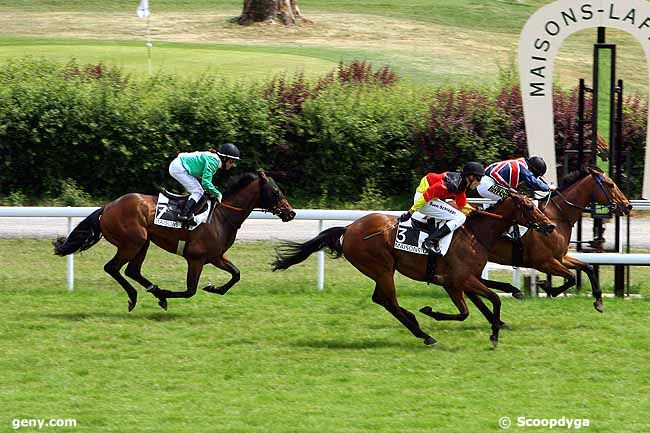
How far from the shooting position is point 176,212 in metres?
10.1

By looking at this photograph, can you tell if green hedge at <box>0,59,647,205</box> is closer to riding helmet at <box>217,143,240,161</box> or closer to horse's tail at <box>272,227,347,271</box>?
riding helmet at <box>217,143,240,161</box>

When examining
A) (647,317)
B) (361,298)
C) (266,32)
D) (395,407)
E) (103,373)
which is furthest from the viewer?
(266,32)

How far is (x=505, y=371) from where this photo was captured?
8.16 m

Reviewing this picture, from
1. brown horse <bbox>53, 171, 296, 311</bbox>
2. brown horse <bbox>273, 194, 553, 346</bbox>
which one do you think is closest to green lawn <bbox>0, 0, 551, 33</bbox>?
brown horse <bbox>53, 171, 296, 311</bbox>

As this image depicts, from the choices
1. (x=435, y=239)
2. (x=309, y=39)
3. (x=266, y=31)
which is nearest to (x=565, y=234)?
(x=435, y=239)

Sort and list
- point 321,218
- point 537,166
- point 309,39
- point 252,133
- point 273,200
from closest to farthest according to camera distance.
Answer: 1. point 273,200
2. point 537,166
3. point 321,218
4. point 252,133
5. point 309,39

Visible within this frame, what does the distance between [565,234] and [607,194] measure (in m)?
0.53

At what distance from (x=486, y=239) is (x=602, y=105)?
14853 mm

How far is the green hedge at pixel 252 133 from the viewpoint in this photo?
56.1 ft

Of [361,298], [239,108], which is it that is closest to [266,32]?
[239,108]

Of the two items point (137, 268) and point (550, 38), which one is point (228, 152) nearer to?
point (137, 268)

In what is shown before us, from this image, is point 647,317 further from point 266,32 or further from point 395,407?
point 266,32

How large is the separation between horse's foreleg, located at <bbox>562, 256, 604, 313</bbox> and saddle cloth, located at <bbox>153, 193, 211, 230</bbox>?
313 cm

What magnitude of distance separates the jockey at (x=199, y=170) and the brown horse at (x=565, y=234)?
239cm
